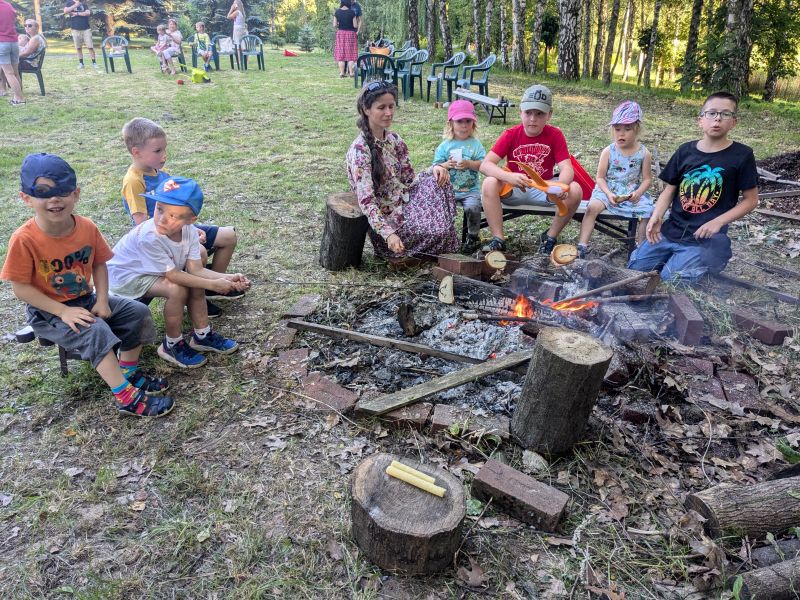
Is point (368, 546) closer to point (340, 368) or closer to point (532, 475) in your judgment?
point (532, 475)

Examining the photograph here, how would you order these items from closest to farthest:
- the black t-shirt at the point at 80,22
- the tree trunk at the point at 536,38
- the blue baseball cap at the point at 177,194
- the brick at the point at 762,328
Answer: the blue baseball cap at the point at 177,194 → the brick at the point at 762,328 → the black t-shirt at the point at 80,22 → the tree trunk at the point at 536,38

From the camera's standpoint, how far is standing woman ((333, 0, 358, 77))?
50.4 feet

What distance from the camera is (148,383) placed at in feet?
10.6

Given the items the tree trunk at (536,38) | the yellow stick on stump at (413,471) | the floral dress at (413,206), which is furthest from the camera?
the tree trunk at (536,38)

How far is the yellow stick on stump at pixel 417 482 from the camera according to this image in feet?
6.86

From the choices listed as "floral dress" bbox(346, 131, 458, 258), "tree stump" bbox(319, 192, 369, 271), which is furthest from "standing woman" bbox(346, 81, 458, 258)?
"tree stump" bbox(319, 192, 369, 271)

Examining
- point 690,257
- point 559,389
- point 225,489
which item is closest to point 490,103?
point 690,257

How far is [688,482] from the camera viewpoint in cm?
258

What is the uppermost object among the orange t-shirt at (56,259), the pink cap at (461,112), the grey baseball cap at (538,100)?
the grey baseball cap at (538,100)

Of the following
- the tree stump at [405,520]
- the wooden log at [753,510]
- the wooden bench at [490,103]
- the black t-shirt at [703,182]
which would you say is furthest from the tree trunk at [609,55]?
the tree stump at [405,520]

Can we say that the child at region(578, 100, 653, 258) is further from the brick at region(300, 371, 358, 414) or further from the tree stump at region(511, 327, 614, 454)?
the brick at region(300, 371, 358, 414)

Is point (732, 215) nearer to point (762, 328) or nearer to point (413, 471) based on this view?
point (762, 328)

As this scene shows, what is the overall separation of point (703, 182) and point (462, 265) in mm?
1947

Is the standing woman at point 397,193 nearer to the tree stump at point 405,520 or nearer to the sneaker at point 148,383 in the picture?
the sneaker at point 148,383
